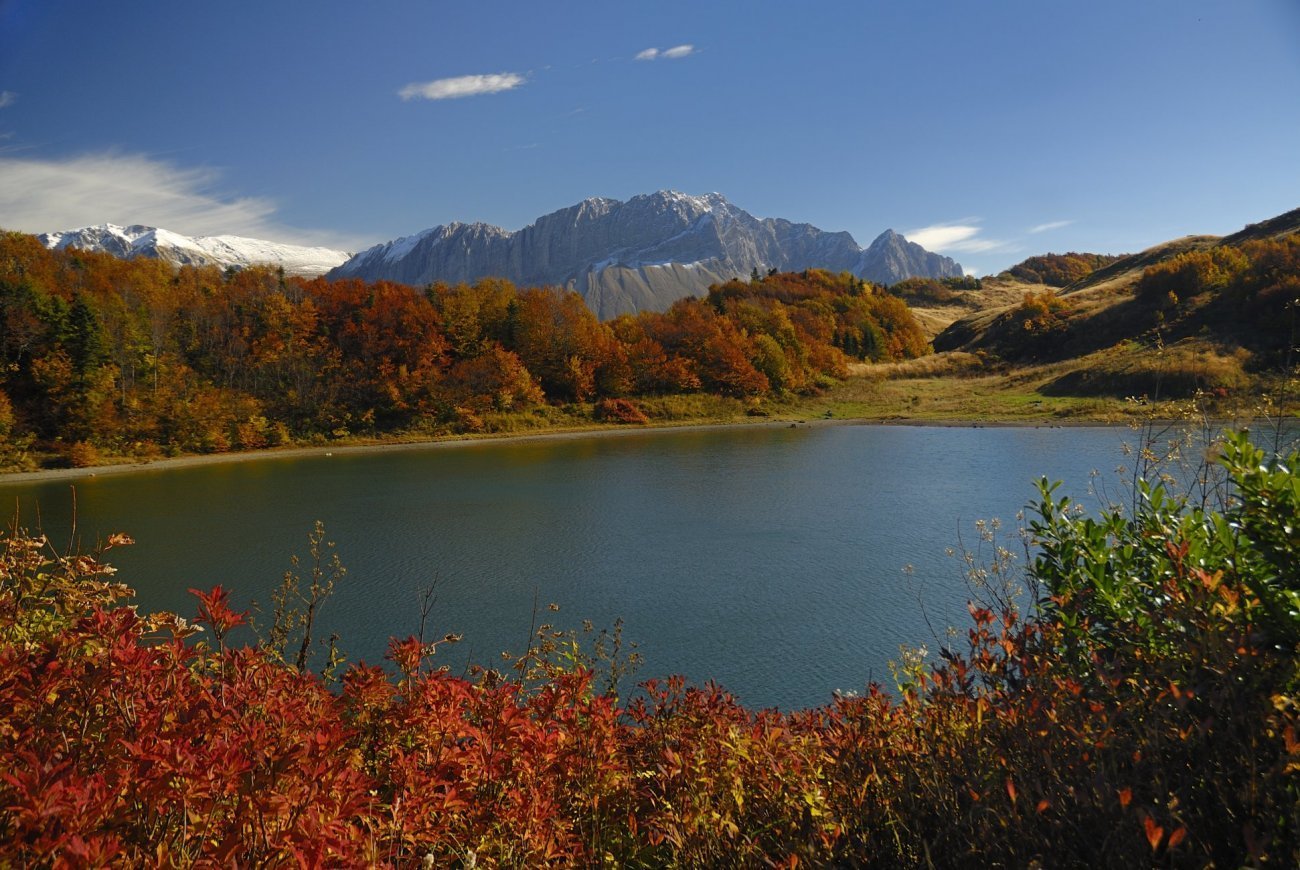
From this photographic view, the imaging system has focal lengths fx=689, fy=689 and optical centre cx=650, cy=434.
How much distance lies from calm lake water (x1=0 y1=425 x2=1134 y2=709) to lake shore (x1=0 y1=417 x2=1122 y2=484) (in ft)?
8.29

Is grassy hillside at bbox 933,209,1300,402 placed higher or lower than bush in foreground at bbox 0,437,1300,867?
higher

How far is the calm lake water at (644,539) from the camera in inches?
415

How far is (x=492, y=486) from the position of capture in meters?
27.8

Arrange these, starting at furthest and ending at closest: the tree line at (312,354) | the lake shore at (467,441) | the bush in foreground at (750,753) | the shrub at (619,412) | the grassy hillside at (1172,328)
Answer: the shrub at (619,412)
the grassy hillside at (1172,328)
the tree line at (312,354)
the lake shore at (467,441)
the bush in foreground at (750,753)

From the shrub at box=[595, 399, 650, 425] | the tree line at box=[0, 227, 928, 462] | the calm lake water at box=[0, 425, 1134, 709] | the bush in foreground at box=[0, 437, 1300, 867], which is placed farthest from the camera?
the shrub at box=[595, 399, 650, 425]

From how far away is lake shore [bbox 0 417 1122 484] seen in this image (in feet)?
113

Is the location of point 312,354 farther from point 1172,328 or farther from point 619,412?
point 1172,328

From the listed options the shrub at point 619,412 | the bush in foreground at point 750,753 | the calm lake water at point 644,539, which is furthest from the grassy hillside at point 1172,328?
the bush in foreground at point 750,753

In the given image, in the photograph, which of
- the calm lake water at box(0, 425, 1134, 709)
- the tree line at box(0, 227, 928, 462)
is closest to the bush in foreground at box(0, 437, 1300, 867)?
the calm lake water at box(0, 425, 1134, 709)

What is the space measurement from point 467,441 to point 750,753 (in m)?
45.6

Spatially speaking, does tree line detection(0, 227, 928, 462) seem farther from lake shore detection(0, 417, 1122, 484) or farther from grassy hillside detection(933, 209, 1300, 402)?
grassy hillside detection(933, 209, 1300, 402)

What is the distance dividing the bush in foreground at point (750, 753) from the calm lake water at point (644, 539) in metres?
2.15

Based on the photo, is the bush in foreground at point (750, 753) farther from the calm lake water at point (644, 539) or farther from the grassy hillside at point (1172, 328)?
the grassy hillside at point (1172, 328)

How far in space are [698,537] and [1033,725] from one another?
15.1 metres
